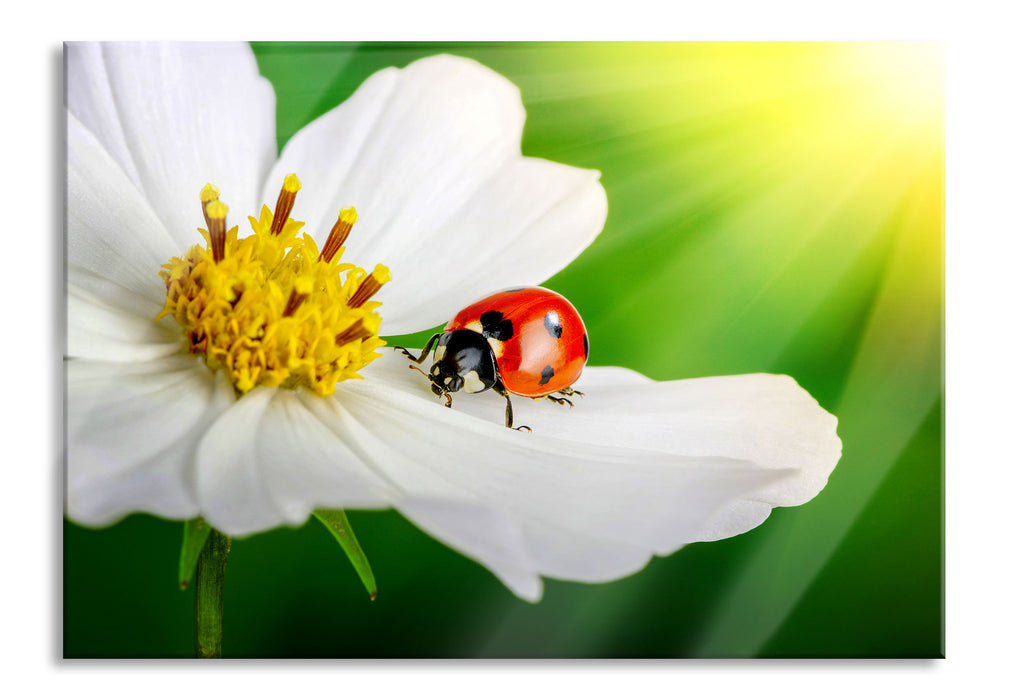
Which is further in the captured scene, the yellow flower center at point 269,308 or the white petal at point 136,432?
the yellow flower center at point 269,308

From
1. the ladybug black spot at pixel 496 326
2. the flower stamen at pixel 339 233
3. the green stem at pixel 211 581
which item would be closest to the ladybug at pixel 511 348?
the ladybug black spot at pixel 496 326

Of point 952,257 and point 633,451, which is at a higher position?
point 952,257

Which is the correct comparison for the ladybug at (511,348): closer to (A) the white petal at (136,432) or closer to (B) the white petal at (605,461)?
(B) the white petal at (605,461)

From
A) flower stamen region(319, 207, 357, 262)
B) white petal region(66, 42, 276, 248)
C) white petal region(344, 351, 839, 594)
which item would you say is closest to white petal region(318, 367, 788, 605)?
white petal region(344, 351, 839, 594)

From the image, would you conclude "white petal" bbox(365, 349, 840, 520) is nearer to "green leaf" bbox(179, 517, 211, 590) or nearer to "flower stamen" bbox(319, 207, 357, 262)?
"flower stamen" bbox(319, 207, 357, 262)

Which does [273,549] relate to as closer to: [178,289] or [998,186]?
[178,289]

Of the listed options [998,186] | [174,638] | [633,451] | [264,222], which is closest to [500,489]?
[633,451]
